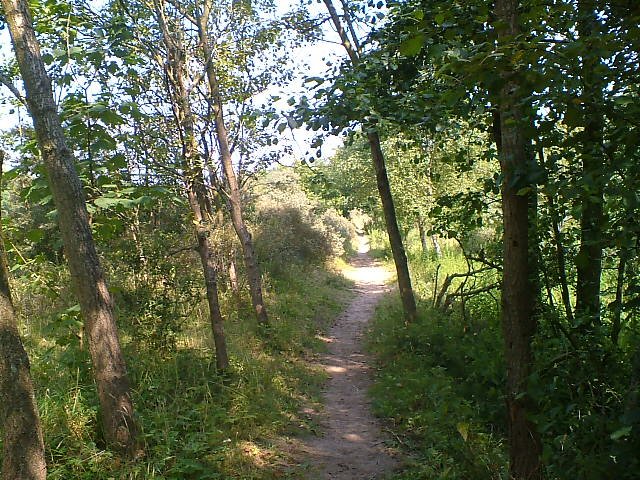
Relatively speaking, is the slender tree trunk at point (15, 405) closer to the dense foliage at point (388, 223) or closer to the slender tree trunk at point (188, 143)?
the dense foliage at point (388, 223)

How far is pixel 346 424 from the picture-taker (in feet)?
22.6

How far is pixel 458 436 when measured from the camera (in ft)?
17.8

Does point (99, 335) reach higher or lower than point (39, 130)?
lower

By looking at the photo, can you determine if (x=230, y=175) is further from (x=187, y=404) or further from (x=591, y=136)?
(x=591, y=136)

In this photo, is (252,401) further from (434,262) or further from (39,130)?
(434,262)

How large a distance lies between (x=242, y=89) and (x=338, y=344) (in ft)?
19.9

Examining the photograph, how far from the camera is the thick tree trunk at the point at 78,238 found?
4.17m

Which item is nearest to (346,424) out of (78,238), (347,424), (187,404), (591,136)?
(347,424)

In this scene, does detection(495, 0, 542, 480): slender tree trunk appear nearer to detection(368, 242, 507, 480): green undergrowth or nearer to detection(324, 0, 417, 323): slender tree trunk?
detection(368, 242, 507, 480): green undergrowth

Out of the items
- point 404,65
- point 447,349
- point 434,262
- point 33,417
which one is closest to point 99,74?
point 404,65

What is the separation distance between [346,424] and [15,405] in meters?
4.52

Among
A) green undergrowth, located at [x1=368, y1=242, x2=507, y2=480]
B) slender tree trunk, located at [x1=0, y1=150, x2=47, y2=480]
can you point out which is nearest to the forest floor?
green undergrowth, located at [x1=368, y1=242, x2=507, y2=480]

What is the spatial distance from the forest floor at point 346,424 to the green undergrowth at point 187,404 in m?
0.29

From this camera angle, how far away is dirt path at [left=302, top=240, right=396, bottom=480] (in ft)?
18.2
